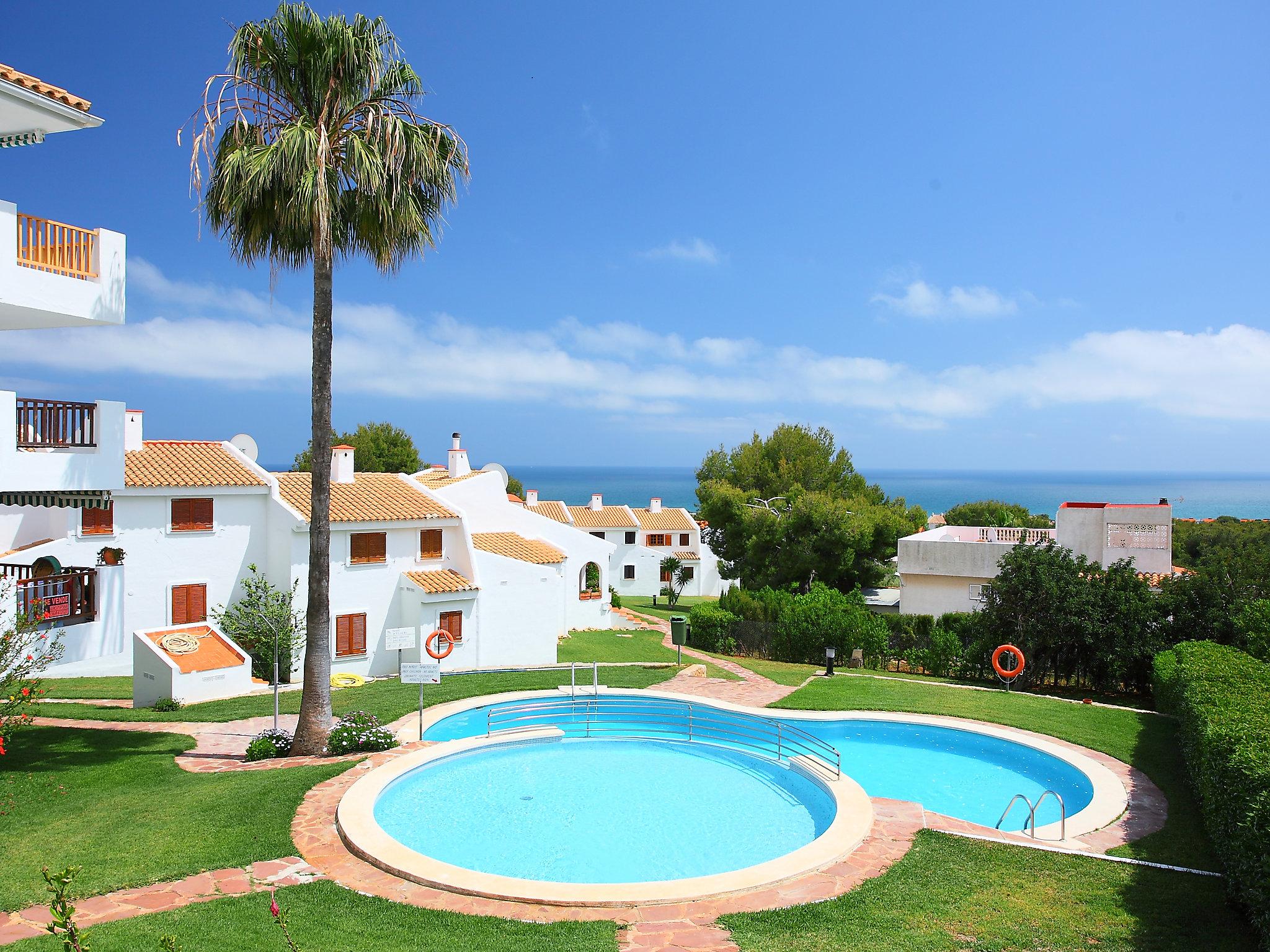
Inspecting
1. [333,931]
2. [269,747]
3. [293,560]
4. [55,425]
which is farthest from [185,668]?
[333,931]

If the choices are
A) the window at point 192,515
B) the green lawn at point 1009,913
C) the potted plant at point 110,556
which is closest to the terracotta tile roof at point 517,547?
the window at point 192,515

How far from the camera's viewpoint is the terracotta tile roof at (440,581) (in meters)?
28.9

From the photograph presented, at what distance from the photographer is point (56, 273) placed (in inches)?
496

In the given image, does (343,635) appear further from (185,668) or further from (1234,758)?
(1234,758)

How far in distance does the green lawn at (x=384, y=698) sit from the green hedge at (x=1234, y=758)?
13.5 metres

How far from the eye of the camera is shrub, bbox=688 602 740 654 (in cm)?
3644

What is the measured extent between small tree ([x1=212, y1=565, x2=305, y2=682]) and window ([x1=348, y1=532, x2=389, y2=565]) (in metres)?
2.16

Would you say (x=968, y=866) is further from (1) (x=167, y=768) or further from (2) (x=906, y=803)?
(1) (x=167, y=768)

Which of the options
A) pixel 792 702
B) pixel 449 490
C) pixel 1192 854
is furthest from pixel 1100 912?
pixel 449 490

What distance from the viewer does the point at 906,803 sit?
13336mm

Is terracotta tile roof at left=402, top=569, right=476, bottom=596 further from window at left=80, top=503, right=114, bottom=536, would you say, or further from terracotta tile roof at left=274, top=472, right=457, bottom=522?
window at left=80, top=503, right=114, bottom=536

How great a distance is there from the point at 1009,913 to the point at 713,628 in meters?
27.4

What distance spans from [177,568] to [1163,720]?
1162 inches

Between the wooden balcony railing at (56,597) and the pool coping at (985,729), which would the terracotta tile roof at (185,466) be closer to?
the wooden balcony railing at (56,597)
